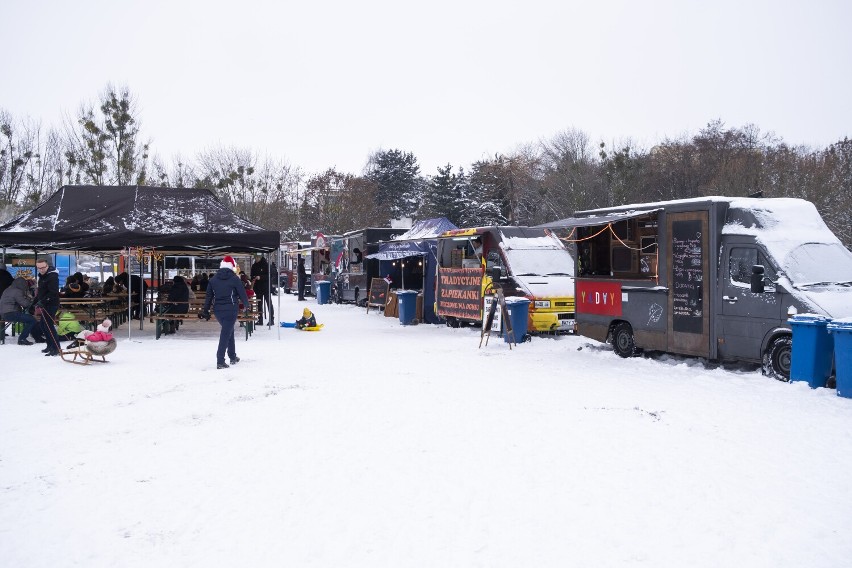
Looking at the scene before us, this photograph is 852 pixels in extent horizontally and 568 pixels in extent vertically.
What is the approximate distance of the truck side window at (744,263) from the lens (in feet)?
32.6

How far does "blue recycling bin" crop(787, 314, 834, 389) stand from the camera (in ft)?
28.7

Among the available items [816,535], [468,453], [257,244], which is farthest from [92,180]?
[816,535]

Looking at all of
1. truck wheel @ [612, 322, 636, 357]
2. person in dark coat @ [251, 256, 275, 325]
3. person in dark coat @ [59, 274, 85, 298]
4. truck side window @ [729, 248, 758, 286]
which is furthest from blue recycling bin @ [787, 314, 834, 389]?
person in dark coat @ [59, 274, 85, 298]

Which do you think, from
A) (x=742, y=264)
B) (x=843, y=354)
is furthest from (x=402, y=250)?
(x=843, y=354)

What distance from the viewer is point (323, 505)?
4.92 metres

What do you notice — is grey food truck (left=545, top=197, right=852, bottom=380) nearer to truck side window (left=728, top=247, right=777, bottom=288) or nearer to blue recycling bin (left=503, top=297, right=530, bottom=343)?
truck side window (left=728, top=247, right=777, bottom=288)

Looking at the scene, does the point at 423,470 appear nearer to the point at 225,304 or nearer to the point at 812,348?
the point at 812,348

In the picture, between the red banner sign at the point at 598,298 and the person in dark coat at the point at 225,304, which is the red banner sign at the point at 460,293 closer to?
the red banner sign at the point at 598,298

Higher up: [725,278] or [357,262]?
[357,262]

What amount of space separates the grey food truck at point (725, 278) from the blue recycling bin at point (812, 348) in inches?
15.9

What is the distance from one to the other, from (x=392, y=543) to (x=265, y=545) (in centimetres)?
74

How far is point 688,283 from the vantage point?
10844 mm

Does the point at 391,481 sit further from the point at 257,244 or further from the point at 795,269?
the point at 257,244

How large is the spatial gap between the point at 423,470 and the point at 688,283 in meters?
6.64
